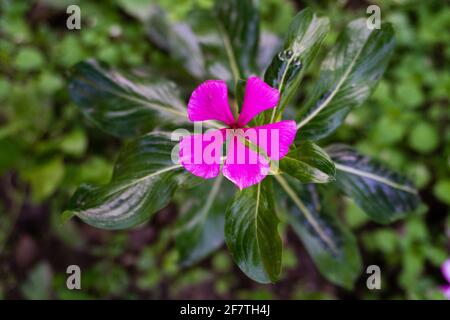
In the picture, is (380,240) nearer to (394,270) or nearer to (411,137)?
(394,270)

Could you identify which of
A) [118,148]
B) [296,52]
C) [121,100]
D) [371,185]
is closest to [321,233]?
[371,185]

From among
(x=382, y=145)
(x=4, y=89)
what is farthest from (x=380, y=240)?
(x=4, y=89)

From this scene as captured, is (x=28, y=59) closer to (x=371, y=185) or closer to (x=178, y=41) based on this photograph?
(x=178, y=41)

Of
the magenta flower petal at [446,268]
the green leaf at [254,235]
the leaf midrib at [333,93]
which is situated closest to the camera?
the green leaf at [254,235]

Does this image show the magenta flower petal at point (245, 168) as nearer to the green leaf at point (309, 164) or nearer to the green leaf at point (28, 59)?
the green leaf at point (309, 164)

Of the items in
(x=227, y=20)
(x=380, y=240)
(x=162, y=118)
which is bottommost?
(x=380, y=240)

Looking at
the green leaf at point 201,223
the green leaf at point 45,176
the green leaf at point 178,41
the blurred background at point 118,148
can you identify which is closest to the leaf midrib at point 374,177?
the green leaf at point 201,223
